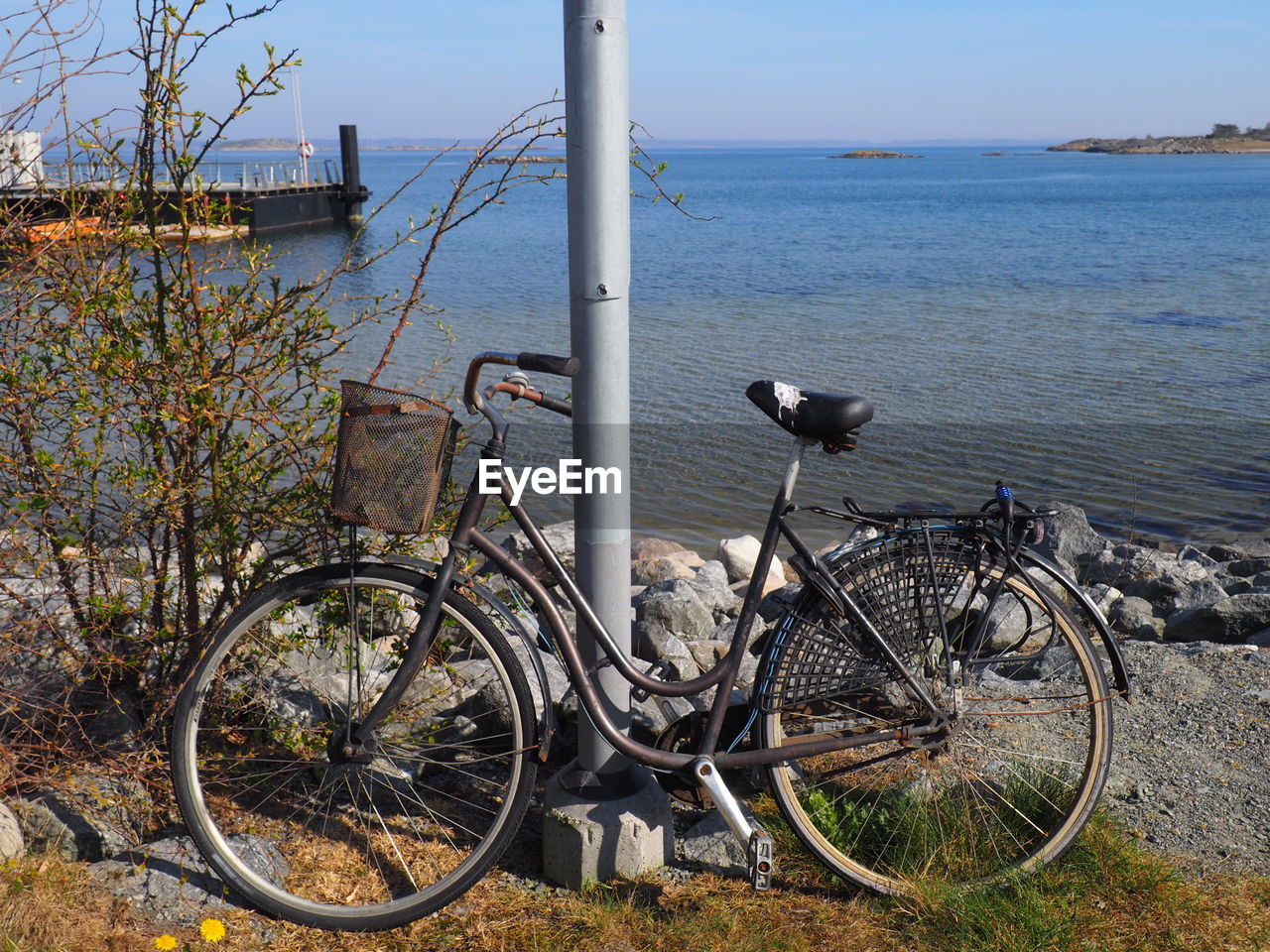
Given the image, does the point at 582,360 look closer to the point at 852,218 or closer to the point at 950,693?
the point at 950,693

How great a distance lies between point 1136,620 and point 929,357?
34.7ft

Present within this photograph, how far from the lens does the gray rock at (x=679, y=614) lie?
19.9ft

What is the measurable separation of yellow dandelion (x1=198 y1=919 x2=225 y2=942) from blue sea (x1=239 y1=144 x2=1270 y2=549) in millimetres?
5164

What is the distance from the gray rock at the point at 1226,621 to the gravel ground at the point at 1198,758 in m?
1.37

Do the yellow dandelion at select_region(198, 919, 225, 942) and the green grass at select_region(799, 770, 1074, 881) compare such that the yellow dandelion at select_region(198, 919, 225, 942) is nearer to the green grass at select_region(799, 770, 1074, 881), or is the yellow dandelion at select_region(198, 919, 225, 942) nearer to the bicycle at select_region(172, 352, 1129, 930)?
the bicycle at select_region(172, 352, 1129, 930)

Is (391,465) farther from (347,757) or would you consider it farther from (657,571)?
(657,571)

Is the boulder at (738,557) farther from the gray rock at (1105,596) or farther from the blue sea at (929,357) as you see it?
the gray rock at (1105,596)

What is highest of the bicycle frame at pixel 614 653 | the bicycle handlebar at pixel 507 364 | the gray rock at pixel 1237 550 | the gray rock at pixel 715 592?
the bicycle handlebar at pixel 507 364

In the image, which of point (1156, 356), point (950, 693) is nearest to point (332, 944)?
point (950, 693)

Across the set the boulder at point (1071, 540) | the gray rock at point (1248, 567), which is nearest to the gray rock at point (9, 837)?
the boulder at point (1071, 540)

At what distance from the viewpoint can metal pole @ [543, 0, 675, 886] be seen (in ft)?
9.93

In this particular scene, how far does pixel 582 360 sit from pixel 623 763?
125 centimetres

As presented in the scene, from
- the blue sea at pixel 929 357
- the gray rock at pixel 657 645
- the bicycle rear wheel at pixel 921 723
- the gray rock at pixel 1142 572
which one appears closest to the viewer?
the bicycle rear wheel at pixel 921 723

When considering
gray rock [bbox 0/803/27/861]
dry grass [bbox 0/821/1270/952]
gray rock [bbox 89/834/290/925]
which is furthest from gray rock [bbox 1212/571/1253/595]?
gray rock [bbox 0/803/27/861]
